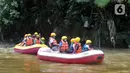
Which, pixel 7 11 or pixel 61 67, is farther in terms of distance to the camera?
pixel 7 11

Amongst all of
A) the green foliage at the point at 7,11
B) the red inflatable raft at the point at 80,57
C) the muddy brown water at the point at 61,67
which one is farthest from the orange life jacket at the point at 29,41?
the green foliage at the point at 7,11

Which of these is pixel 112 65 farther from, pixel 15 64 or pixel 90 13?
pixel 90 13

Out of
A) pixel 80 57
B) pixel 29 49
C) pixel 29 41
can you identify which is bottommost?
pixel 29 49

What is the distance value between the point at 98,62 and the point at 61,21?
11956 millimetres

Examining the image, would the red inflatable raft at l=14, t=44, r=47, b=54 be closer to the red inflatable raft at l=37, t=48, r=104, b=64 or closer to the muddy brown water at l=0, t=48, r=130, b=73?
the muddy brown water at l=0, t=48, r=130, b=73

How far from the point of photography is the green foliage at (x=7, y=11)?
85.8ft

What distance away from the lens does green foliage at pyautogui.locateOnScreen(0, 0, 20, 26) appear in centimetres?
2614

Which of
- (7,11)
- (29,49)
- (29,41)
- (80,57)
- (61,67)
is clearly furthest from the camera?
(7,11)

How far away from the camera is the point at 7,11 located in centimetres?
2641

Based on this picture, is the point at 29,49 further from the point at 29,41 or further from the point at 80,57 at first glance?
the point at 80,57

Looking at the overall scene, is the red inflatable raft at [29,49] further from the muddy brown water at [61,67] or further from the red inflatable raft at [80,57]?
the red inflatable raft at [80,57]

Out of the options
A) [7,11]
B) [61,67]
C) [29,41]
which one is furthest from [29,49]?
[7,11]

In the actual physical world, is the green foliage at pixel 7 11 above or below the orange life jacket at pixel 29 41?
above

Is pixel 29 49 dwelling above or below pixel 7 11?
below
